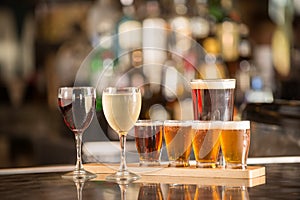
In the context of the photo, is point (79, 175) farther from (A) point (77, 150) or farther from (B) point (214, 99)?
(B) point (214, 99)

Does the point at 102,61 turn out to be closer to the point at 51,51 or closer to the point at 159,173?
the point at 51,51

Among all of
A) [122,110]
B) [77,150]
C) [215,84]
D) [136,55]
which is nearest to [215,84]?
[215,84]

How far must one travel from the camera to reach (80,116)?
179 cm

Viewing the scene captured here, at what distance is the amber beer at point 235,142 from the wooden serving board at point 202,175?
1.1 inches

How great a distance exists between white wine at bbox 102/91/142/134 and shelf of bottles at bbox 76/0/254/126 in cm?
316

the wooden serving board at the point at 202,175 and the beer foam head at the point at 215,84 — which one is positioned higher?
the beer foam head at the point at 215,84

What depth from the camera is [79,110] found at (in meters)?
1.79

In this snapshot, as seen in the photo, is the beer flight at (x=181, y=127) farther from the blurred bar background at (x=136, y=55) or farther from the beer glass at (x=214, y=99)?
the blurred bar background at (x=136, y=55)

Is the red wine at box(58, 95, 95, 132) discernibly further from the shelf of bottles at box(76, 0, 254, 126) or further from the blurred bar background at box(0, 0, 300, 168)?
the shelf of bottles at box(76, 0, 254, 126)

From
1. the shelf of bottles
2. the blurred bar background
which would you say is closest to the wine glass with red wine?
the blurred bar background

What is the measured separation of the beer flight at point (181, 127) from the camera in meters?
1.76

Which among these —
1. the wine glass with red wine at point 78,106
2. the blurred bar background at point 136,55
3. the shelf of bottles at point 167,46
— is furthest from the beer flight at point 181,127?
the shelf of bottles at point 167,46

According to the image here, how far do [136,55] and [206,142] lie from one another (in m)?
3.44

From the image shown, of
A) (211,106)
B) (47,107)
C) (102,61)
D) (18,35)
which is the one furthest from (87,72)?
(211,106)
